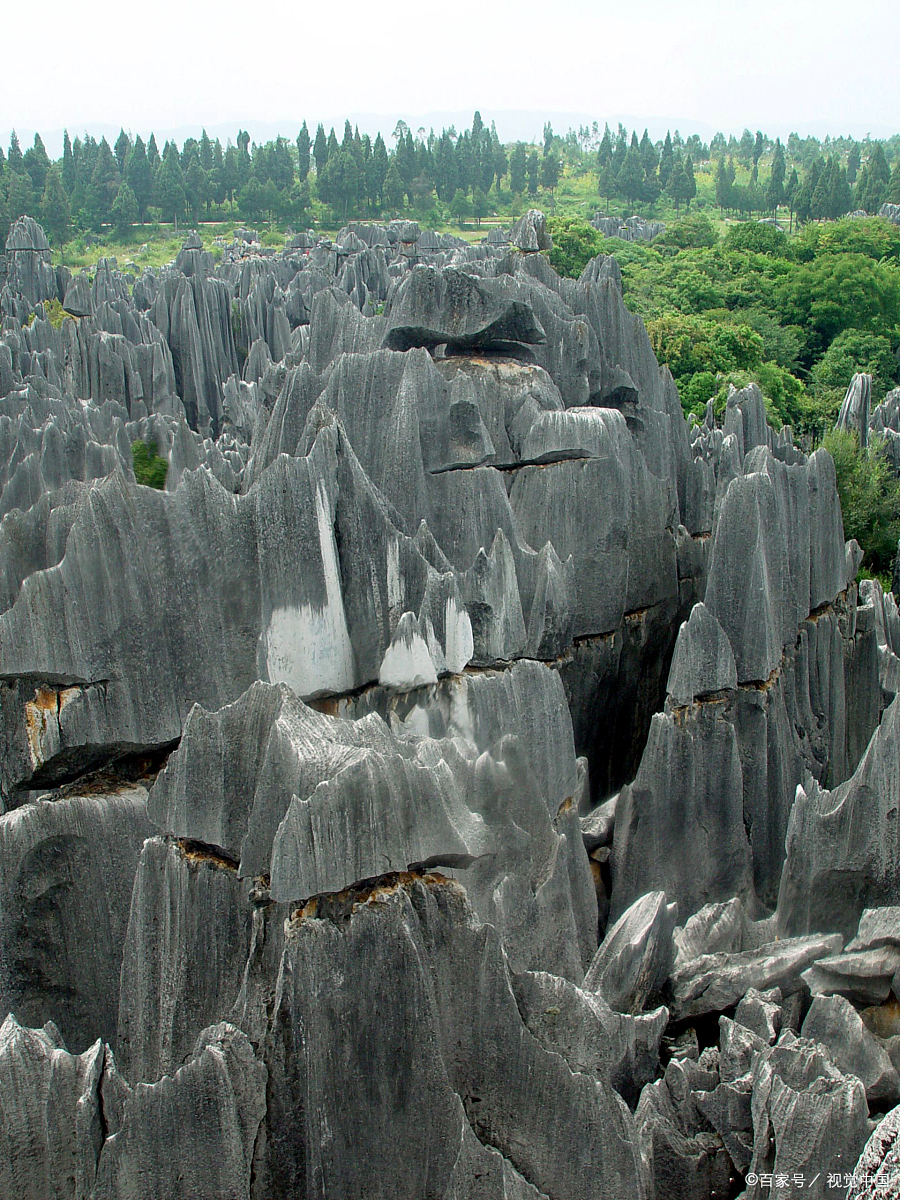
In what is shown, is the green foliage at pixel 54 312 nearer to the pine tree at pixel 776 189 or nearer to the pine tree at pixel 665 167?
the pine tree at pixel 776 189

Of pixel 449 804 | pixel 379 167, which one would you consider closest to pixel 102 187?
pixel 379 167

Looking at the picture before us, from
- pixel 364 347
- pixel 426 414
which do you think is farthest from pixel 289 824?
pixel 364 347

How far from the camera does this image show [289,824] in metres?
4.08

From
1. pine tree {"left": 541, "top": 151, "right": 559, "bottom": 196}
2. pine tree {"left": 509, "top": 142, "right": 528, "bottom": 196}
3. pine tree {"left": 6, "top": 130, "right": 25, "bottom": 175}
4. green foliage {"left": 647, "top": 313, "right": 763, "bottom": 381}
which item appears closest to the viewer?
green foliage {"left": 647, "top": 313, "right": 763, "bottom": 381}

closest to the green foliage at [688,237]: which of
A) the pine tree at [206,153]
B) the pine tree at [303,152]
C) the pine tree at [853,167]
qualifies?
the pine tree at [303,152]

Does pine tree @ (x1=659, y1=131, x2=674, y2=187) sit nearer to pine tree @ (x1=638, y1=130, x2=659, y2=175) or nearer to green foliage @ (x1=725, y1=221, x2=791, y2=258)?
pine tree @ (x1=638, y1=130, x2=659, y2=175)

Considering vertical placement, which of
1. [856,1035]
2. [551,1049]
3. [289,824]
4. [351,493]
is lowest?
[856,1035]

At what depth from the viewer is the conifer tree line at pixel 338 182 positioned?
233ft

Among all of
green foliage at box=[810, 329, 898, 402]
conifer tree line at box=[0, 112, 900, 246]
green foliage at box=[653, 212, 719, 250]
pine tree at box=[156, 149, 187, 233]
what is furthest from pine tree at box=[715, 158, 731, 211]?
green foliage at box=[810, 329, 898, 402]

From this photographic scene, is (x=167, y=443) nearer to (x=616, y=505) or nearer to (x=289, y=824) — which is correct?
(x=616, y=505)

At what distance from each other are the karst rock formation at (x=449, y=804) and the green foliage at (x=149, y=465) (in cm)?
577

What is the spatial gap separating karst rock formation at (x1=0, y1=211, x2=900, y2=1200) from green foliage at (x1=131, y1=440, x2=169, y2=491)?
5.77 metres

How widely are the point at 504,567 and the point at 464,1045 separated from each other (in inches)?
153

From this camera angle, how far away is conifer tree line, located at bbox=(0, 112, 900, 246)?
70938 mm
